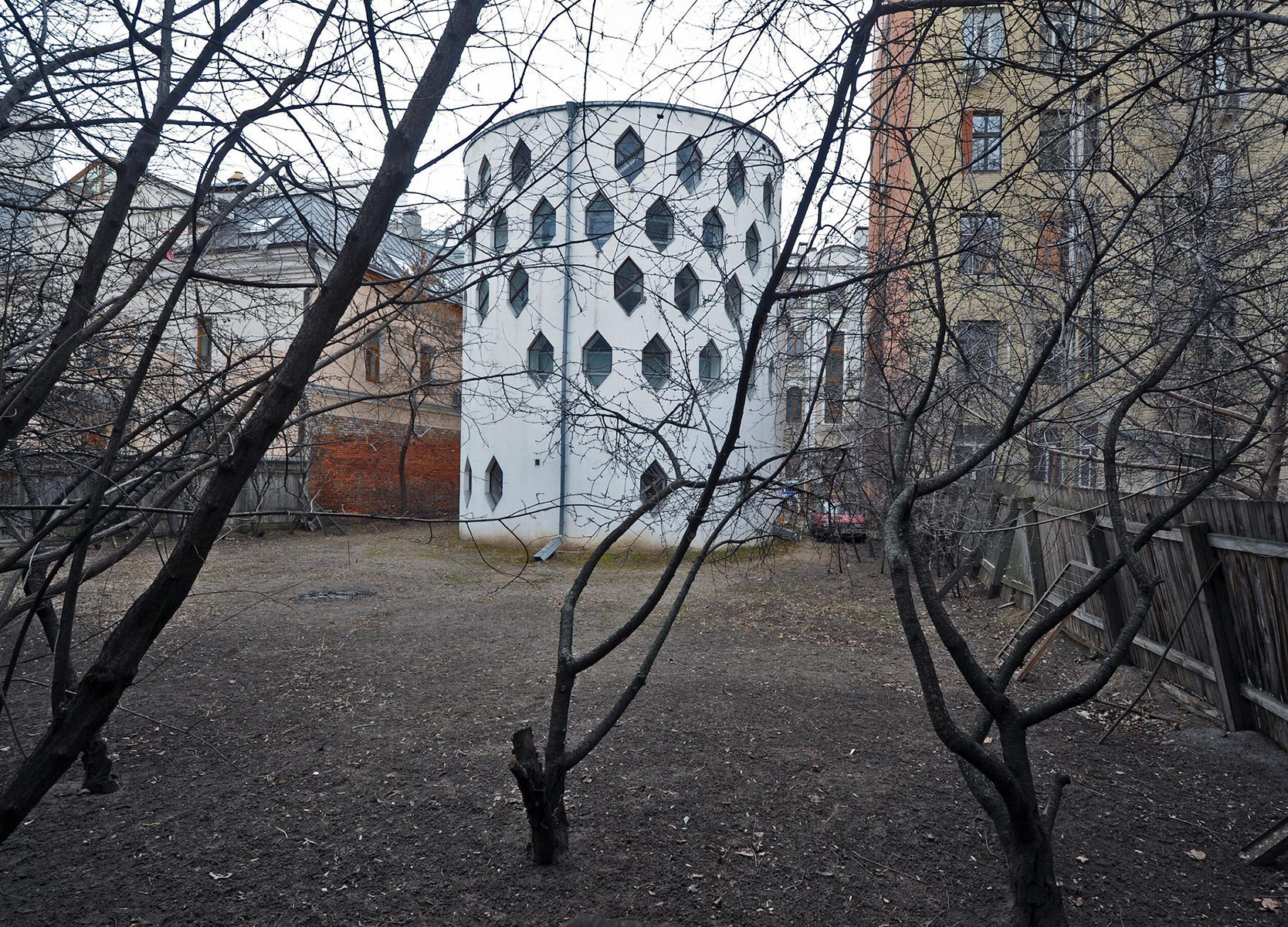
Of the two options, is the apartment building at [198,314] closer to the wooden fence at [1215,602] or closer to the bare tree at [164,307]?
the bare tree at [164,307]

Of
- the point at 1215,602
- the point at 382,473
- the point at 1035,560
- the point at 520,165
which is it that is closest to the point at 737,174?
the point at 520,165

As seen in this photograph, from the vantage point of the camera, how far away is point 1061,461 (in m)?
9.29

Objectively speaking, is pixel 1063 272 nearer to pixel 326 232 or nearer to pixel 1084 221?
pixel 1084 221

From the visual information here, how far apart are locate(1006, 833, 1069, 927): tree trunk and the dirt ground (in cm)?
46

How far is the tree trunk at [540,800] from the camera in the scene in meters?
3.54

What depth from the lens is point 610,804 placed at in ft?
14.9

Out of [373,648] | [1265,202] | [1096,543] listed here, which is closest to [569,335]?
[373,648]

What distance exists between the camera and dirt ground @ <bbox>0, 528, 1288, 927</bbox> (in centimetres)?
359

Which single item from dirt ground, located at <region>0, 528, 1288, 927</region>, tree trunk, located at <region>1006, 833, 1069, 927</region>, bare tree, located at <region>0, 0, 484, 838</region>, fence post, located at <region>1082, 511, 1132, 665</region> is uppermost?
bare tree, located at <region>0, 0, 484, 838</region>

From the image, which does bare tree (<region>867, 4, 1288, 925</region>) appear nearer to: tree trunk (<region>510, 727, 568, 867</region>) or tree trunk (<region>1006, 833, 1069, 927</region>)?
tree trunk (<region>1006, 833, 1069, 927</region>)

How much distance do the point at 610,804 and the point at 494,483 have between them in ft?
44.4

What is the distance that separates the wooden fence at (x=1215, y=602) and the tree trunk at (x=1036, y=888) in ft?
5.42

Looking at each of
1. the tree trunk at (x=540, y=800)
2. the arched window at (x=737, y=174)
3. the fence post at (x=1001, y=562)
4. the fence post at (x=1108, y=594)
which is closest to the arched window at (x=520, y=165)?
the arched window at (x=737, y=174)

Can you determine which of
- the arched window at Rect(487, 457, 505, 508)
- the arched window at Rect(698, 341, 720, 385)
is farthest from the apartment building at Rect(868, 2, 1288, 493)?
the arched window at Rect(487, 457, 505, 508)
